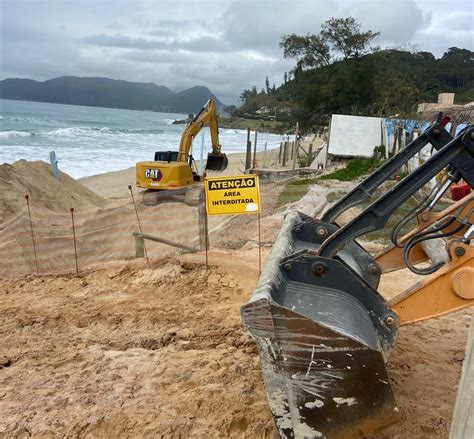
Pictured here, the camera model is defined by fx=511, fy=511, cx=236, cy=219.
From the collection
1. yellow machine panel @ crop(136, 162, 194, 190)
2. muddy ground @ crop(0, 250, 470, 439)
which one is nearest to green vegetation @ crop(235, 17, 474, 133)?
yellow machine panel @ crop(136, 162, 194, 190)

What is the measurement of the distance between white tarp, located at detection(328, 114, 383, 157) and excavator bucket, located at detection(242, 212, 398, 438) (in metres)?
20.3

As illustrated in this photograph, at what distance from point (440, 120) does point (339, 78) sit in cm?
3395

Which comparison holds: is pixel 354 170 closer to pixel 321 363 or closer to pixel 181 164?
A: pixel 181 164

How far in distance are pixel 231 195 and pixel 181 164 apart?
7.73m

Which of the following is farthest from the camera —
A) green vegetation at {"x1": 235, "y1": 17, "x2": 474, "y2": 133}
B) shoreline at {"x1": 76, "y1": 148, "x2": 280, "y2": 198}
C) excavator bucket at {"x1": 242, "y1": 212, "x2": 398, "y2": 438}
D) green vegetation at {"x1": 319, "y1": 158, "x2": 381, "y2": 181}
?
green vegetation at {"x1": 235, "y1": 17, "x2": 474, "y2": 133}

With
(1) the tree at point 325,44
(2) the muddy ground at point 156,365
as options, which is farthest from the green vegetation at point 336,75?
(2) the muddy ground at point 156,365

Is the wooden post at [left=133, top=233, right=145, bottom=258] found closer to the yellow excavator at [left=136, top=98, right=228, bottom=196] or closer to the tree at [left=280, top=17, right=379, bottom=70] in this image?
the yellow excavator at [left=136, top=98, right=228, bottom=196]

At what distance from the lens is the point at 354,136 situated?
74.6ft

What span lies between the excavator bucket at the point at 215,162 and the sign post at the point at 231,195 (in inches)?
372

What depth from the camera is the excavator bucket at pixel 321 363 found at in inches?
102

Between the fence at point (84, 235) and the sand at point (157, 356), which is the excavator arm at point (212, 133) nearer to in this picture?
the fence at point (84, 235)

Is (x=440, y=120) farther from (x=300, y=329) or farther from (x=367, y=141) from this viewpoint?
(x=367, y=141)

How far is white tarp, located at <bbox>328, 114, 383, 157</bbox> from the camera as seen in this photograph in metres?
22.3

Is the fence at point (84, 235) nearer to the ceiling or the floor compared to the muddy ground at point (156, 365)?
nearer to the floor
